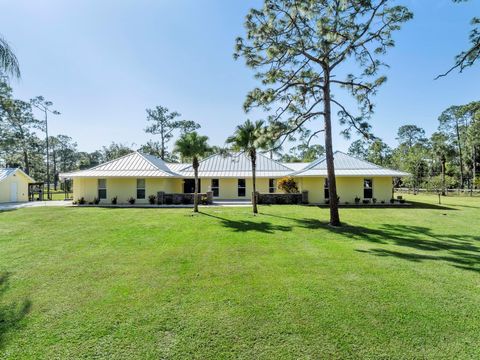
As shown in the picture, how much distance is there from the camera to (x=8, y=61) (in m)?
7.11

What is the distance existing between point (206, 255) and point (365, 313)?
4.57m

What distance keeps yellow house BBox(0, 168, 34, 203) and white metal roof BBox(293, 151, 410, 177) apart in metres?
27.0

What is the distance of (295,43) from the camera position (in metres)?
13.1

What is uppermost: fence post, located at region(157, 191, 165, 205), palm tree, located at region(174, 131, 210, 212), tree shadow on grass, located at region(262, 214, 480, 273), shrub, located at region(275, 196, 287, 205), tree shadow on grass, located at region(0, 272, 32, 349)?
palm tree, located at region(174, 131, 210, 212)

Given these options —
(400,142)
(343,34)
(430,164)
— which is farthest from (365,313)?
(400,142)

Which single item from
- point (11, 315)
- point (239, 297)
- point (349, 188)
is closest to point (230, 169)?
point (349, 188)

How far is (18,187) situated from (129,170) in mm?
12859

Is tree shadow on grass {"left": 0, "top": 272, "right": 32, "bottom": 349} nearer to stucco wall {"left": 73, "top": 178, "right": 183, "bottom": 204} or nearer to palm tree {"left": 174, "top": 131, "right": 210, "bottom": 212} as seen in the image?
palm tree {"left": 174, "top": 131, "right": 210, "bottom": 212}

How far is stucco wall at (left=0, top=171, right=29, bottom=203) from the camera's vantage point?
2578cm

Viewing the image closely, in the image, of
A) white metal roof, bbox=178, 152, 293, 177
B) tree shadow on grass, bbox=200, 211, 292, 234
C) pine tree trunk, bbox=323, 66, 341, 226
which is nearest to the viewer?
tree shadow on grass, bbox=200, 211, 292, 234

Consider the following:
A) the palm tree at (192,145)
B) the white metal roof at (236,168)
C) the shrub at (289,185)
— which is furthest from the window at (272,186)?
the palm tree at (192,145)

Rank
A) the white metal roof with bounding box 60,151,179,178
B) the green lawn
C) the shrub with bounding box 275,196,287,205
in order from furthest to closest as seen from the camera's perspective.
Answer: the white metal roof with bounding box 60,151,179,178, the shrub with bounding box 275,196,287,205, the green lawn

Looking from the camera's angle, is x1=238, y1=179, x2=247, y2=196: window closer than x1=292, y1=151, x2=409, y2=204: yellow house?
No

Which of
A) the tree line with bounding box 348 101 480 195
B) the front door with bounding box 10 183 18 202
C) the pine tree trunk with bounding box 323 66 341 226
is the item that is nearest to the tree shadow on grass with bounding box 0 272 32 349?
the pine tree trunk with bounding box 323 66 341 226
